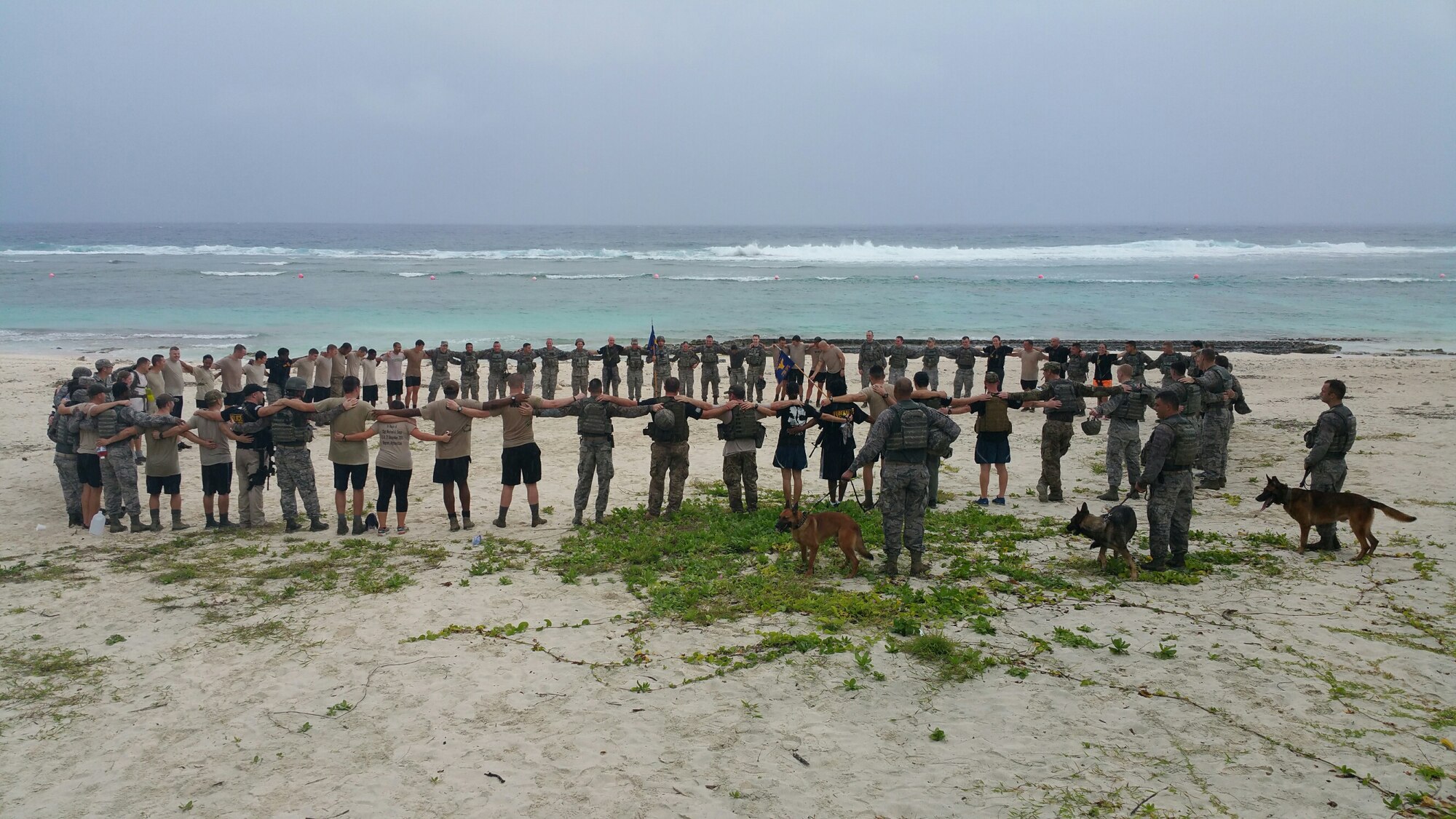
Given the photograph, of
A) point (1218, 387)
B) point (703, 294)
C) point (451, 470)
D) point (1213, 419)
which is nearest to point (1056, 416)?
point (1218, 387)

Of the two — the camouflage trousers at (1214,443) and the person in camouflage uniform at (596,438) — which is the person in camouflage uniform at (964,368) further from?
the person in camouflage uniform at (596,438)

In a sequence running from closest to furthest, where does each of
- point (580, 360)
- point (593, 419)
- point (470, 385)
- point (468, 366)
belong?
point (593, 419) → point (468, 366) → point (470, 385) → point (580, 360)

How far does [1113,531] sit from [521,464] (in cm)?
689

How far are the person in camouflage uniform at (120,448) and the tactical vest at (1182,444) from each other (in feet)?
37.8

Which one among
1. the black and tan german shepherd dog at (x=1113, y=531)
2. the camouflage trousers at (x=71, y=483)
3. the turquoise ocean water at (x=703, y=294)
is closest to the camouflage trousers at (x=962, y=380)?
the black and tan german shepherd dog at (x=1113, y=531)

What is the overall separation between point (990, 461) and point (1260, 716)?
5871 millimetres

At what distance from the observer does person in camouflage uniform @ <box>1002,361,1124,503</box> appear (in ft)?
39.1

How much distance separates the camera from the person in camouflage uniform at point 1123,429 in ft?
38.4

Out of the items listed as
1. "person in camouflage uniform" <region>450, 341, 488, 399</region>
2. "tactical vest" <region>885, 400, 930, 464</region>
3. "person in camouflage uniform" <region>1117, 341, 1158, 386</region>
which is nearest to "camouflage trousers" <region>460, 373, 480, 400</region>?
"person in camouflage uniform" <region>450, 341, 488, 399</region>

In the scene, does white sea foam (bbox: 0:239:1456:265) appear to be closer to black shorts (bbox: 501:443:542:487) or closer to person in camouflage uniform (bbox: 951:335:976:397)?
person in camouflage uniform (bbox: 951:335:976:397)

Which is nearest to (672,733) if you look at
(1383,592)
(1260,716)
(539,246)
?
(1260,716)

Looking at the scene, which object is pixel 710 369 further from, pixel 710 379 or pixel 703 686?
pixel 703 686

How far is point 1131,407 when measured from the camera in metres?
11.9

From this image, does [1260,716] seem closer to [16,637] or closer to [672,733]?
[672,733]
